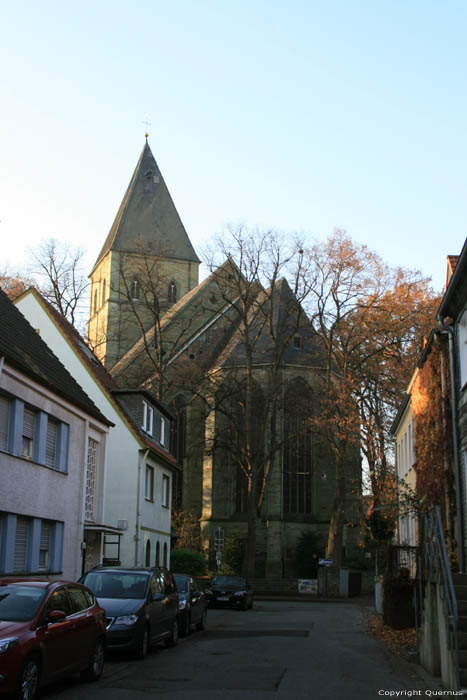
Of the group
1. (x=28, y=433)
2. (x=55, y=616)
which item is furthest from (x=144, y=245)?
(x=55, y=616)

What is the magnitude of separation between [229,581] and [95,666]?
60.4 ft

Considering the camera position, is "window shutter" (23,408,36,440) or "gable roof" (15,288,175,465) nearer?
"window shutter" (23,408,36,440)

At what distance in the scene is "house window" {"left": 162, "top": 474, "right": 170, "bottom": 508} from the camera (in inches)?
1251

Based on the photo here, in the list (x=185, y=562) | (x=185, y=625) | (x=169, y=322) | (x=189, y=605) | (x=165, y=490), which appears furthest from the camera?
(x=169, y=322)

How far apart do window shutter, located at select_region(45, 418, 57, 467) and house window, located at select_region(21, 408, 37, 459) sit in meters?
0.87

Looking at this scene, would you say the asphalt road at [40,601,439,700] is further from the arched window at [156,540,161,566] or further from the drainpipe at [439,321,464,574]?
the arched window at [156,540,161,566]

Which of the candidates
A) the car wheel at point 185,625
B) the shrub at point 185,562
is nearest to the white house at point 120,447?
the car wheel at point 185,625

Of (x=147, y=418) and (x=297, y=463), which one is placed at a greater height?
(x=297, y=463)

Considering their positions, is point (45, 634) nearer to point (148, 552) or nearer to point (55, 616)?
point (55, 616)

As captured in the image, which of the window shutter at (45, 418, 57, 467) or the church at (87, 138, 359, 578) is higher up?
the church at (87, 138, 359, 578)

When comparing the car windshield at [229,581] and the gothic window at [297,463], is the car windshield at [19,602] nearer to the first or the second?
the car windshield at [229,581]

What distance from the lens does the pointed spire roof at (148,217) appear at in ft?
218

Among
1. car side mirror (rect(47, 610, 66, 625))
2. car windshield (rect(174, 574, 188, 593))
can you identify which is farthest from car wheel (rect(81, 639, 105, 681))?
car windshield (rect(174, 574, 188, 593))

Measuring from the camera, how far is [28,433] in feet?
57.3
